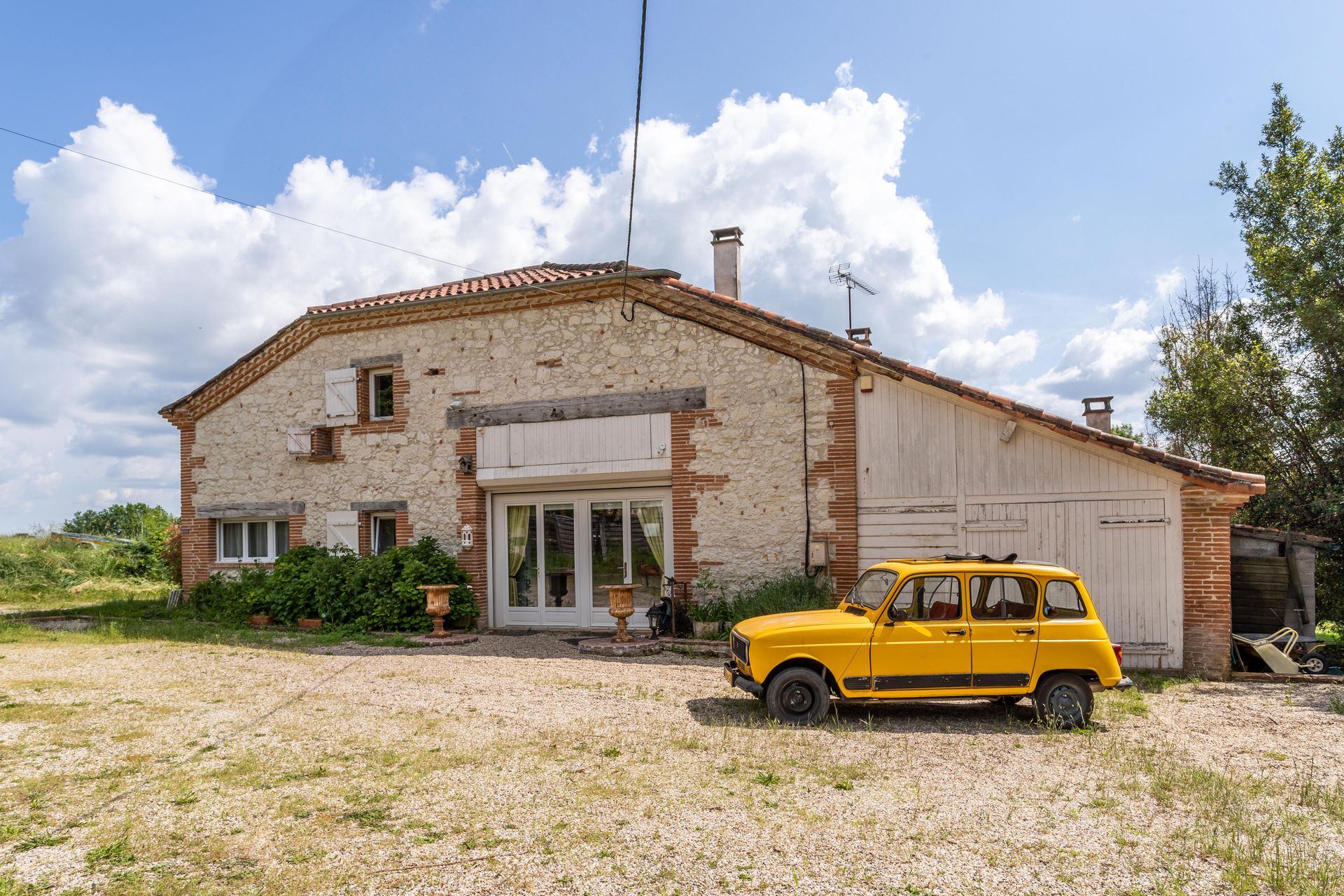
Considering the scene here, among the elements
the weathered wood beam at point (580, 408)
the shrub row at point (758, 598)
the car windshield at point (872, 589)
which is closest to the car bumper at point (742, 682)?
the car windshield at point (872, 589)

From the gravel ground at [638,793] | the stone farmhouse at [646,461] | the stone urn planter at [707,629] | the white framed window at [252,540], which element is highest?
the stone farmhouse at [646,461]

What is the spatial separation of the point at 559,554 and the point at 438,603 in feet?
7.28

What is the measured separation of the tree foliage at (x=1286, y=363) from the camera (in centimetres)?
1427

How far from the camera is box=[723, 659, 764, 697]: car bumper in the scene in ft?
24.3

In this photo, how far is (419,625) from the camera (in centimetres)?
1350

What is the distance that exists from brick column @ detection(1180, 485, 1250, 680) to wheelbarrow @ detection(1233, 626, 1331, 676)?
396mm

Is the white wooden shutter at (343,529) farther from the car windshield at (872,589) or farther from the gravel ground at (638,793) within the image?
the car windshield at (872,589)

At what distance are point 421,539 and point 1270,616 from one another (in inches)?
481

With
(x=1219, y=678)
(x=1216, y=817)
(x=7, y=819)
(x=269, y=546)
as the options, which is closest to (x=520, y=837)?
(x=7, y=819)

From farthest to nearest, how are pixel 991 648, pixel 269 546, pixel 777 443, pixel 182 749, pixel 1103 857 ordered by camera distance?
1. pixel 269 546
2. pixel 777 443
3. pixel 991 648
4. pixel 182 749
5. pixel 1103 857

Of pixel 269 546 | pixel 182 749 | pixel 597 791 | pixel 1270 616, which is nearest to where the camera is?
pixel 597 791

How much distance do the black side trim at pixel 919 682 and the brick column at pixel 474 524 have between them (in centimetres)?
826

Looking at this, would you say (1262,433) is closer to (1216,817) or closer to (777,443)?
(777,443)

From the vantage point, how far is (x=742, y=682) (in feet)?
24.9
